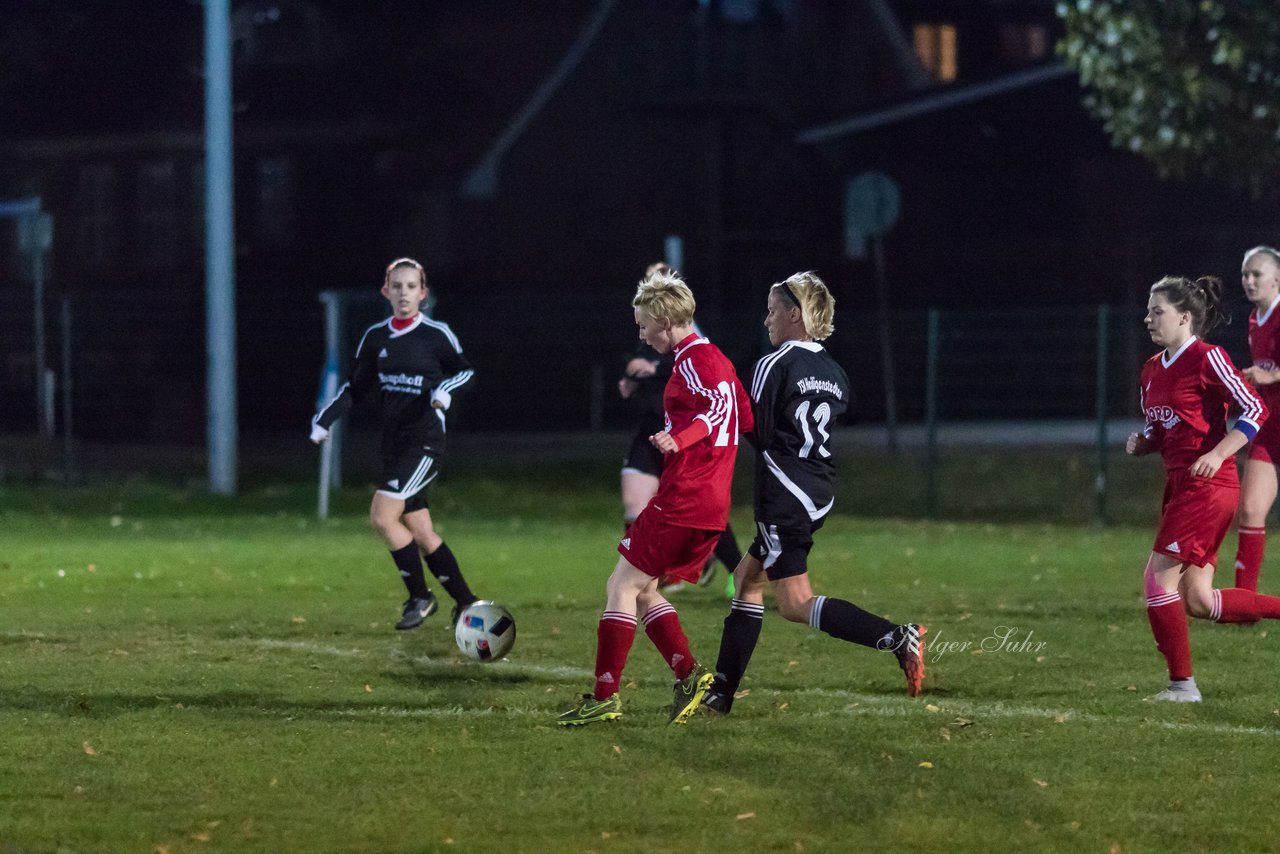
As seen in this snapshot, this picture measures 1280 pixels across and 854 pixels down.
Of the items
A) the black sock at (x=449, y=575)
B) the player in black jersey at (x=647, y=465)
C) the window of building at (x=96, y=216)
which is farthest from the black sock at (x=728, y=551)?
the window of building at (x=96, y=216)

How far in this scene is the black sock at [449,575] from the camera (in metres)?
10.2

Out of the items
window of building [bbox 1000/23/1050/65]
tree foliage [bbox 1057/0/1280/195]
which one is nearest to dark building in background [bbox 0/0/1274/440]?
window of building [bbox 1000/23/1050/65]

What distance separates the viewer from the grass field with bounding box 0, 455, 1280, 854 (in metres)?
5.79

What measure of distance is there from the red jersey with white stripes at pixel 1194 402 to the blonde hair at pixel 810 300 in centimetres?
141

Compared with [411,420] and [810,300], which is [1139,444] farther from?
[411,420]

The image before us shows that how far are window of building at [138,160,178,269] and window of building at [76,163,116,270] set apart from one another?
0.76 m

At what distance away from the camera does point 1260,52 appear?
18.5 m

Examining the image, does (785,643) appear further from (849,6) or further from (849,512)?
(849,6)

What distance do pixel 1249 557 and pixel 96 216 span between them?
3025 cm

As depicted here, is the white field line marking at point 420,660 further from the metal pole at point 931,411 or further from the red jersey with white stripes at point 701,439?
the metal pole at point 931,411

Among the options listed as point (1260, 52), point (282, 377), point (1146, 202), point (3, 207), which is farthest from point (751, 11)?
point (1260, 52)

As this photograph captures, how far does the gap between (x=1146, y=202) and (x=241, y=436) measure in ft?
51.6

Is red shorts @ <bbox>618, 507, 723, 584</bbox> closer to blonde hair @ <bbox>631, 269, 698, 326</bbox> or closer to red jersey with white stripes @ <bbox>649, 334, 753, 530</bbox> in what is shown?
red jersey with white stripes @ <bbox>649, 334, 753, 530</bbox>

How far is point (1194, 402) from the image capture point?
25.9 feet
